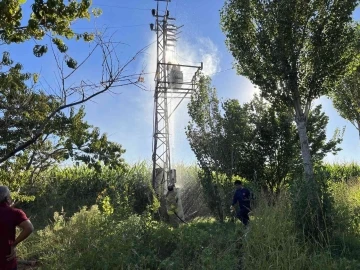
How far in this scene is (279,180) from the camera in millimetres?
16125

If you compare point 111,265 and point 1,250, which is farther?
point 111,265

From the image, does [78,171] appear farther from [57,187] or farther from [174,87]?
[174,87]

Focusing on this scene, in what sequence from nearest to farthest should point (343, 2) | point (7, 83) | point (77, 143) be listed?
1. point (7, 83)
2. point (77, 143)
3. point (343, 2)

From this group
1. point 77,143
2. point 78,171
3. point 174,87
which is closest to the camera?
point 77,143

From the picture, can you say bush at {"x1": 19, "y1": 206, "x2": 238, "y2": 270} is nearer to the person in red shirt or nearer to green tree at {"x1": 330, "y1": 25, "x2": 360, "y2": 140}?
the person in red shirt

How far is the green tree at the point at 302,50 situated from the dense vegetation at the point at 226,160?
0.03 meters

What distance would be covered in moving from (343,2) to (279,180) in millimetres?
7653

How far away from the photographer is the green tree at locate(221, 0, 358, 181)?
11750 millimetres

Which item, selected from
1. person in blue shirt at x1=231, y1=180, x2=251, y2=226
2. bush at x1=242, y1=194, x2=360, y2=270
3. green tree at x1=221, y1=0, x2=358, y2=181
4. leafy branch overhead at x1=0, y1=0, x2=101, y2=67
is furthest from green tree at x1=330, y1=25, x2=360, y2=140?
leafy branch overhead at x1=0, y1=0, x2=101, y2=67

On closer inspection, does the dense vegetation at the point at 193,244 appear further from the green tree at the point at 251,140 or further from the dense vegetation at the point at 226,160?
the green tree at the point at 251,140

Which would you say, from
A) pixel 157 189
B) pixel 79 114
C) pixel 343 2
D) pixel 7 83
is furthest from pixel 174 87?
pixel 7 83

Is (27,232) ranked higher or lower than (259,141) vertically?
lower

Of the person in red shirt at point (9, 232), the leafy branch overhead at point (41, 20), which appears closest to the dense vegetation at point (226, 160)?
the leafy branch overhead at point (41, 20)

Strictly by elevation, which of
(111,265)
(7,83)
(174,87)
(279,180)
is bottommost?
(111,265)
